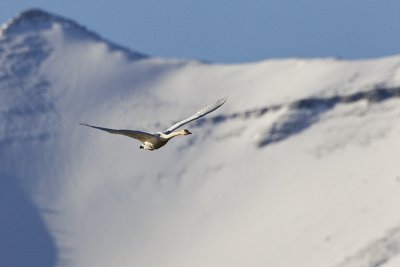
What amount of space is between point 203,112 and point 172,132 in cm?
143

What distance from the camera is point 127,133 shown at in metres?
65.8

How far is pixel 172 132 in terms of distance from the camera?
223 feet

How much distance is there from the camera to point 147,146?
224 feet

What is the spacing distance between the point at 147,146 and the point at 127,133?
2697 mm

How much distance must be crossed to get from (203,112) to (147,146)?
261 centimetres

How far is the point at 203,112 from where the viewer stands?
6775 cm

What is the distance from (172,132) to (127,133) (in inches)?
104

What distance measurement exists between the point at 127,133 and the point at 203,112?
11.6ft
